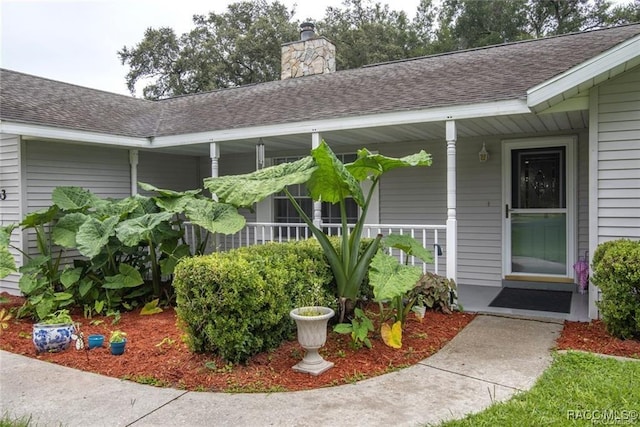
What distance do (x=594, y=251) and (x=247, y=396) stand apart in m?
3.77

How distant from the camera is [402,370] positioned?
11.8 ft

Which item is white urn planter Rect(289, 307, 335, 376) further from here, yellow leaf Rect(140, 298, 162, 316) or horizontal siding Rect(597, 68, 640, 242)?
horizontal siding Rect(597, 68, 640, 242)

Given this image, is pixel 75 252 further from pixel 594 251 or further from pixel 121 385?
pixel 594 251

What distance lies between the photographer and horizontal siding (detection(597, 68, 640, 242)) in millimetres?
4469

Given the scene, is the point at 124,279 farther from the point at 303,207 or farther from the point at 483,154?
the point at 483,154

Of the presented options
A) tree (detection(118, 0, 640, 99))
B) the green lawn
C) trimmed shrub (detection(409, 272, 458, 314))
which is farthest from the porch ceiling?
tree (detection(118, 0, 640, 99))

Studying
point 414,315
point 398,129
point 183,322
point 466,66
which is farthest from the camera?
point 466,66

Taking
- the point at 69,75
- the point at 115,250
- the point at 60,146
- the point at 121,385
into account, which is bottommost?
the point at 121,385

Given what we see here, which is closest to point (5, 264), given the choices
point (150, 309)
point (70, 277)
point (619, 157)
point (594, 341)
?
point (70, 277)

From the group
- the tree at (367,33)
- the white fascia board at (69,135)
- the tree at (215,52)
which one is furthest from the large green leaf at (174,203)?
the tree at (215,52)

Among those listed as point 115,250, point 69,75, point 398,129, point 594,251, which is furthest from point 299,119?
point 69,75

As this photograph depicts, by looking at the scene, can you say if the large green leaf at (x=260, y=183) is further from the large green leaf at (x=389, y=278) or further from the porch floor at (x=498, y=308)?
the porch floor at (x=498, y=308)

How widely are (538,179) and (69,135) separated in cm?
700

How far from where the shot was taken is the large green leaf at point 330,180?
3.89 metres
